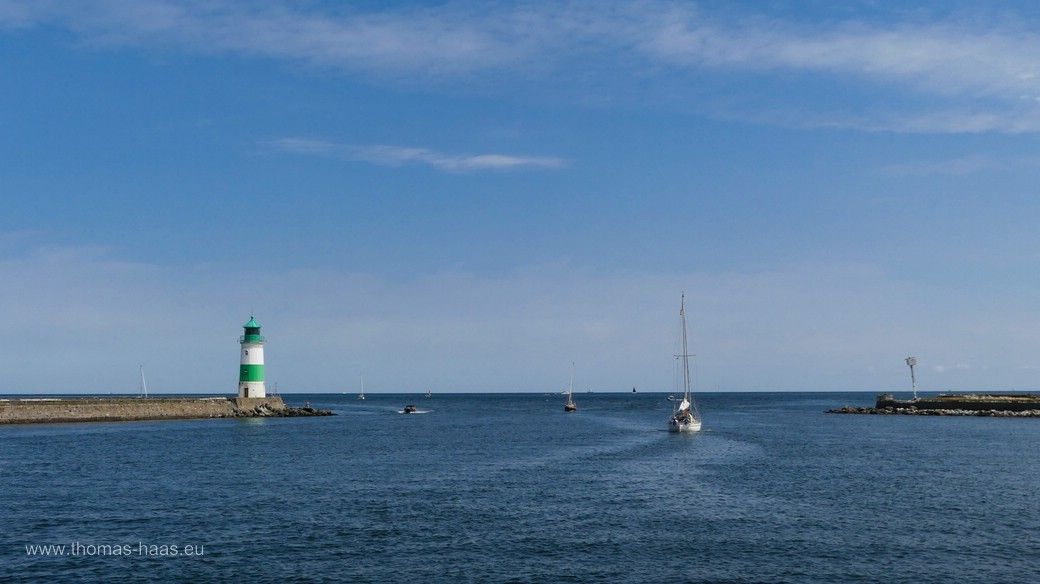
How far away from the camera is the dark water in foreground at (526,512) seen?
96.1 feet

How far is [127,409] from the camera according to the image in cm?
10938

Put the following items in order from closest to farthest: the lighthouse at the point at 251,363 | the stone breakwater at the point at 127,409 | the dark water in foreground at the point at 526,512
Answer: the dark water in foreground at the point at 526,512 < the stone breakwater at the point at 127,409 < the lighthouse at the point at 251,363

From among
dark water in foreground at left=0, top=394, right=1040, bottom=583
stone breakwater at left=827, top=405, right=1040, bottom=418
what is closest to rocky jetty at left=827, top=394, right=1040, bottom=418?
stone breakwater at left=827, top=405, right=1040, bottom=418

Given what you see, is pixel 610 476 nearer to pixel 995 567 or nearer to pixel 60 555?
pixel 995 567

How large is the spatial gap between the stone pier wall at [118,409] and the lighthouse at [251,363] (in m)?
1.44

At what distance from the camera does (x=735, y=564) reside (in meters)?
29.7

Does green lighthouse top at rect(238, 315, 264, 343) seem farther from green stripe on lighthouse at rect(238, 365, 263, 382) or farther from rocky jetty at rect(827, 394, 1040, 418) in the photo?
rocky jetty at rect(827, 394, 1040, 418)

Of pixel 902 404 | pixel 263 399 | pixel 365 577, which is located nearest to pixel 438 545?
pixel 365 577

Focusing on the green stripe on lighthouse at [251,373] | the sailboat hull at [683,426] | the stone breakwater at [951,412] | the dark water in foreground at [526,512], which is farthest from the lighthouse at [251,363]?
the stone breakwater at [951,412]

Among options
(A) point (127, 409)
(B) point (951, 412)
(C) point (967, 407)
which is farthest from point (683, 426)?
(A) point (127, 409)

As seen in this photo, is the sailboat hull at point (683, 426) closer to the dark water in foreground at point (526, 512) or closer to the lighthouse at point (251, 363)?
the dark water in foreground at point (526, 512)

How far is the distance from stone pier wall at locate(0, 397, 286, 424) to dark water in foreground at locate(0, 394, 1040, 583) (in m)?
28.7

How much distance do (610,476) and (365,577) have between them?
2712 centimetres

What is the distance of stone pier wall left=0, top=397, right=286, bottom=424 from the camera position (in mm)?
98750
